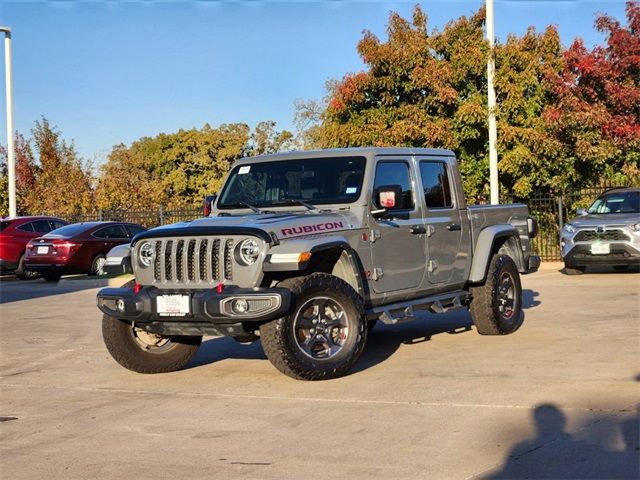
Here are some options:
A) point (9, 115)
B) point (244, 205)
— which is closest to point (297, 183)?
point (244, 205)

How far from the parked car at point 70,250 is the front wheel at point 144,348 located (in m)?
13.1

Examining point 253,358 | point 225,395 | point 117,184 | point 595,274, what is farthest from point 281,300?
point 117,184

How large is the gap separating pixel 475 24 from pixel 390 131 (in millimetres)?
3760

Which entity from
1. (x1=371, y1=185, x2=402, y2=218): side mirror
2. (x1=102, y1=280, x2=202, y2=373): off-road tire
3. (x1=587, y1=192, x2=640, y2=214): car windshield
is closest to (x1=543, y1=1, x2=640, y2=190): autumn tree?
(x1=587, y1=192, x2=640, y2=214): car windshield

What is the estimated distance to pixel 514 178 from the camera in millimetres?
23344

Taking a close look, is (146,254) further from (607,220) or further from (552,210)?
(552,210)

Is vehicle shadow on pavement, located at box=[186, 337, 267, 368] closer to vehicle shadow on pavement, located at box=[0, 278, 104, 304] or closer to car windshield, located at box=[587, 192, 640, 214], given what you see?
vehicle shadow on pavement, located at box=[0, 278, 104, 304]

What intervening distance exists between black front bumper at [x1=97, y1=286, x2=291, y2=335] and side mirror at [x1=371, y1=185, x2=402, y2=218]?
1666 mm

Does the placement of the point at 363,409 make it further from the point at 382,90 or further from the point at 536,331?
the point at 382,90

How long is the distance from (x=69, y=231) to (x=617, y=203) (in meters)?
12.7

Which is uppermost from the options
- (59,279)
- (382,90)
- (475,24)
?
Answer: (475,24)

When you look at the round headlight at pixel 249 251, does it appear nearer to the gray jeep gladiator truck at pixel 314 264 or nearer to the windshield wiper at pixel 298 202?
the gray jeep gladiator truck at pixel 314 264

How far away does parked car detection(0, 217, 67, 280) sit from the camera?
23156 millimetres

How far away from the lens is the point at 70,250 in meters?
22.2
